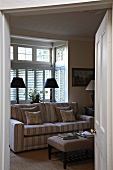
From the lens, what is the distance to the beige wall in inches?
264

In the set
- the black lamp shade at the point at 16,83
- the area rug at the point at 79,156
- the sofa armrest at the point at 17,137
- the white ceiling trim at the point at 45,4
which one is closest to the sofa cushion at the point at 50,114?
the black lamp shade at the point at 16,83

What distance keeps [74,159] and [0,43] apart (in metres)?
3.08

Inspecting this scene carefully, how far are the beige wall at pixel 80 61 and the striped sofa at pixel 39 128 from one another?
0.73 meters

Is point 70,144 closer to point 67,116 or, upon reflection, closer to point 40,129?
point 40,129

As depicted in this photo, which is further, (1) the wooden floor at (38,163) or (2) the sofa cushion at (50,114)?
(2) the sofa cushion at (50,114)

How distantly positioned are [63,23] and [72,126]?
2.43 m

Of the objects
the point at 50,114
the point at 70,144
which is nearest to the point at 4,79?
the point at 70,144

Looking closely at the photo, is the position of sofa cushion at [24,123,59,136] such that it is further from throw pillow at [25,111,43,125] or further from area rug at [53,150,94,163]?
area rug at [53,150,94,163]

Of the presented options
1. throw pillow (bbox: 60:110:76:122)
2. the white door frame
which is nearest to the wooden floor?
throw pillow (bbox: 60:110:76:122)

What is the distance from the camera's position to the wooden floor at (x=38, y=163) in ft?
12.5

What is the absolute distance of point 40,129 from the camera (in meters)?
4.95

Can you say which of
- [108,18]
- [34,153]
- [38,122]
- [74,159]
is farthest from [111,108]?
[38,122]

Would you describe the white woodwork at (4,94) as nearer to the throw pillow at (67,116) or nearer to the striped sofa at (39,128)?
the striped sofa at (39,128)

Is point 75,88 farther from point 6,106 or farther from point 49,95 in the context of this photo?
point 6,106
